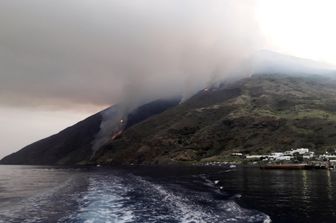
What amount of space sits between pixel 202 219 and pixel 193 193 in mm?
41330

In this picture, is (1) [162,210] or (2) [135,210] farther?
(2) [135,210]

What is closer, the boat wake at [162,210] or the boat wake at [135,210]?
the boat wake at [162,210]

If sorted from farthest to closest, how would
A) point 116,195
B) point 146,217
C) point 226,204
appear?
point 116,195 < point 226,204 < point 146,217

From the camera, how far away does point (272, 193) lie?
105062 millimetres

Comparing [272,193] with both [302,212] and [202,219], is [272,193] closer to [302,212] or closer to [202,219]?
[302,212]

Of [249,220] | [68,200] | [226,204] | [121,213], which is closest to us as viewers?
[249,220]

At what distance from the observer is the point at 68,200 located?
101000 mm

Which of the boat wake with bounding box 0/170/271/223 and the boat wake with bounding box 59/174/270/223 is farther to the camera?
the boat wake with bounding box 0/170/271/223

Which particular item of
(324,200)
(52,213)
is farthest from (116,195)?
(324,200)

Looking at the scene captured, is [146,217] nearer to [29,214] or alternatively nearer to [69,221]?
[69,221]

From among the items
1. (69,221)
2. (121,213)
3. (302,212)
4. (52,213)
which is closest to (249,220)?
(302,212)

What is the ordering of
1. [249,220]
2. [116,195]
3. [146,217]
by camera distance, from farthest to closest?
[116,195] → [146,217] → [249,220]

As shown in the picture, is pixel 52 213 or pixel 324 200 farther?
pixel 324 200

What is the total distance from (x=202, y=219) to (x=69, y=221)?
73.8ft
